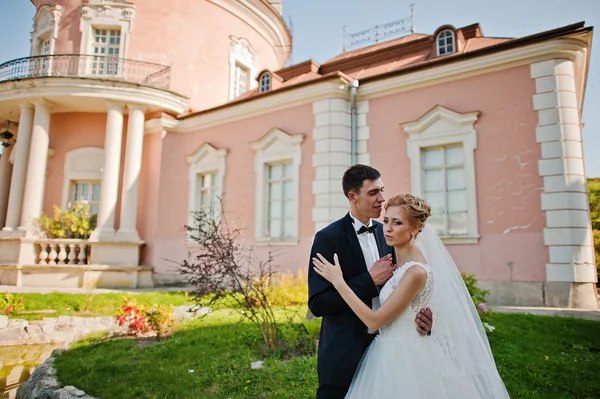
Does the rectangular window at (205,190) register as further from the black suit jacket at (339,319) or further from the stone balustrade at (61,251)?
the black suit jacket at (339,319)

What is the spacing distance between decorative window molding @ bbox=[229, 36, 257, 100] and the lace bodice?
1478cm

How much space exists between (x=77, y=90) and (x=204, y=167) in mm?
4390

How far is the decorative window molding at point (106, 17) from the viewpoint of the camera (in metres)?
14.2

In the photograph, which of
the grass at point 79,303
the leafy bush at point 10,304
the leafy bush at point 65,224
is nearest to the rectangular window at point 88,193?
the leafy bush at point 65,224

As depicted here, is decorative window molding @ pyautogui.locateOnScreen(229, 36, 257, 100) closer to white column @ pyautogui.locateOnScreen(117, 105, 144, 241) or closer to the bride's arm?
white column @ pyautogui.locateOnScreen(117, 105, 144, 241)

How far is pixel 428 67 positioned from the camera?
30.2 feet

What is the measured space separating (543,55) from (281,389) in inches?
320

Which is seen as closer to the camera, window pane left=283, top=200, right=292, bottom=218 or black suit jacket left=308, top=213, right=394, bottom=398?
black suit jacket left=308, top=213, right=394, bottom=398

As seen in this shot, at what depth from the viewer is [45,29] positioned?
579 inches

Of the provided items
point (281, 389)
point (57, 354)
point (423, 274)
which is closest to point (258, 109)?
point (57, 354)

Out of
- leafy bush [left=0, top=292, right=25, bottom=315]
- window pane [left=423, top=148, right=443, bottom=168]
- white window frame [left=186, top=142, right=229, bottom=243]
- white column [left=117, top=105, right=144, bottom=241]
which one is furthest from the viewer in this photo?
white column [left=117, top=105, right=144, bottom=241]

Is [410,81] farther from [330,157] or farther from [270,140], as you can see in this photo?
[270,140]

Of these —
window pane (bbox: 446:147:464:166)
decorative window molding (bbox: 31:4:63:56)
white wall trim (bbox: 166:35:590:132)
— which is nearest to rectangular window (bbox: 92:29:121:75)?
decorative window molding (bbox: 31:4:63:56)

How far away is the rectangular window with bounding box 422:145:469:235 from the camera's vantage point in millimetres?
8781
